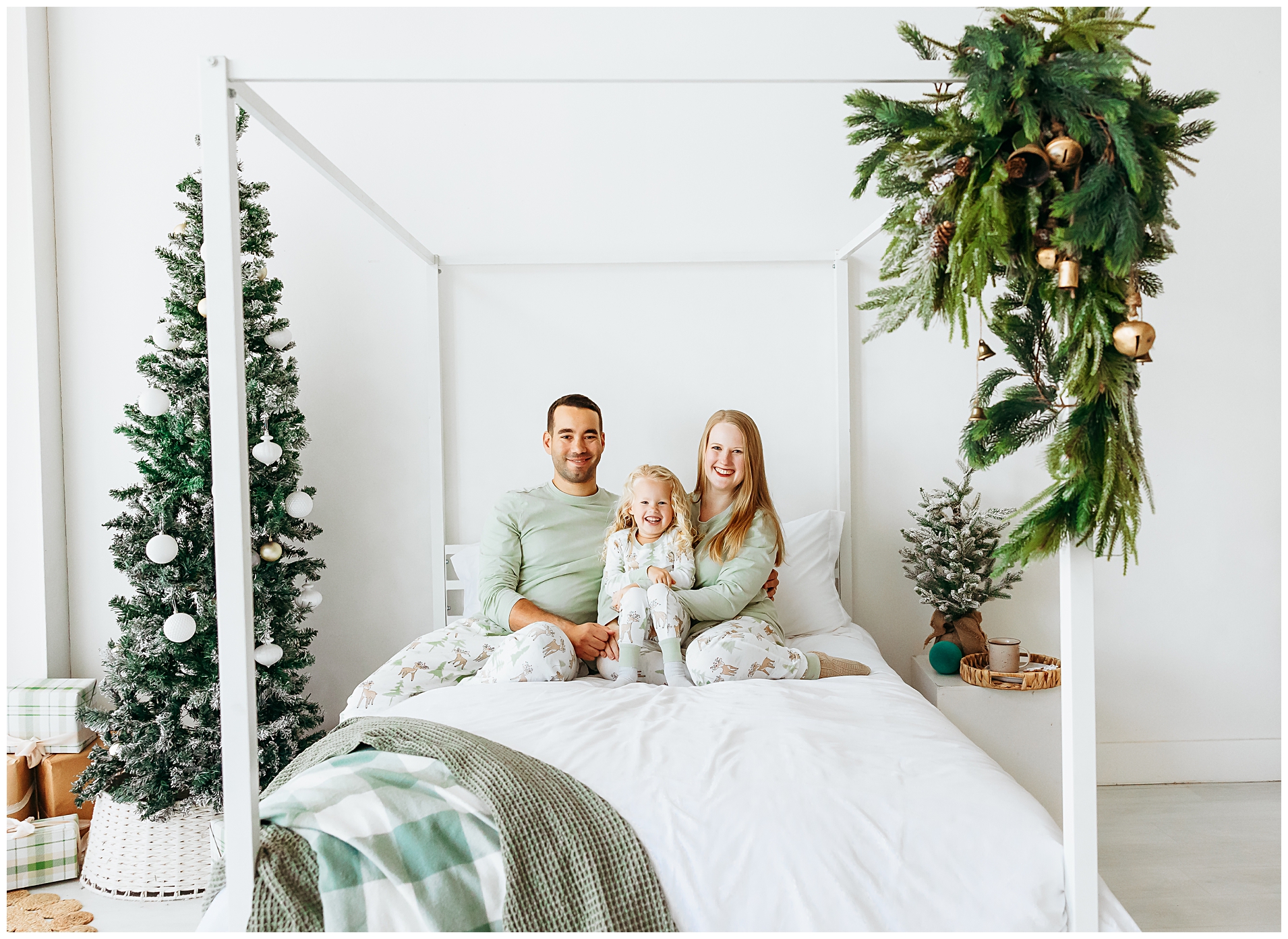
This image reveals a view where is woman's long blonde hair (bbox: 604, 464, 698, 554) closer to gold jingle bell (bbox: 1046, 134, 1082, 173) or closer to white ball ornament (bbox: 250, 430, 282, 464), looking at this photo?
white ball ornament (bbox: 250, 430, 282, 464)

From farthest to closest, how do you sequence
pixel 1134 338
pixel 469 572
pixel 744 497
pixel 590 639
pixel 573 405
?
pixel 469 572 < pixel 573 405 < pixel 744 497 < pixel 590 639 < pixel 1134 338

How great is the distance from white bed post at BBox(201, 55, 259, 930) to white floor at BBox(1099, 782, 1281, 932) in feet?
6.32

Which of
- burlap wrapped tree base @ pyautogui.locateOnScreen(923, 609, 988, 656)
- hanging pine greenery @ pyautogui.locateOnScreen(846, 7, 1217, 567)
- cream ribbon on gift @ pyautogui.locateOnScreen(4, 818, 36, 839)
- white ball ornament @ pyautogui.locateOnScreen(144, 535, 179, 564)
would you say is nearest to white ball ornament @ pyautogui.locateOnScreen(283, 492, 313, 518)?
white ball ornament @ pyautogui.locateOnScreen(144, 535, 179, 564)

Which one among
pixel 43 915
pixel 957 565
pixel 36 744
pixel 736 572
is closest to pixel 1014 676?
pixel 957 565

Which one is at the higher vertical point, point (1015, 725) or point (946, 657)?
point (946, 657)

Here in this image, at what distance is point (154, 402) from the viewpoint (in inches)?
86.4

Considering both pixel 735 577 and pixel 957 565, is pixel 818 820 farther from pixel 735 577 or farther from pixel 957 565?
pixel 957 565

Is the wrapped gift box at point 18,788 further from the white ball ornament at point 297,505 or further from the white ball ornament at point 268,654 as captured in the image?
Result: the white ball ornament at point 297,505

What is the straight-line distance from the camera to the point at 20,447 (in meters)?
2.64

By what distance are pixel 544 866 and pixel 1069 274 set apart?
1.11m

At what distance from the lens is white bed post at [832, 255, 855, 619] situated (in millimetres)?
2709

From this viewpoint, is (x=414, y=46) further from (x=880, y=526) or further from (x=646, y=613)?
(x=880, y=526)

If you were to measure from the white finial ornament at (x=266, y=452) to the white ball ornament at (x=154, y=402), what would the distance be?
0.79 ft

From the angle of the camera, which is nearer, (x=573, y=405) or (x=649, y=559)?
(x=649, y=559)
